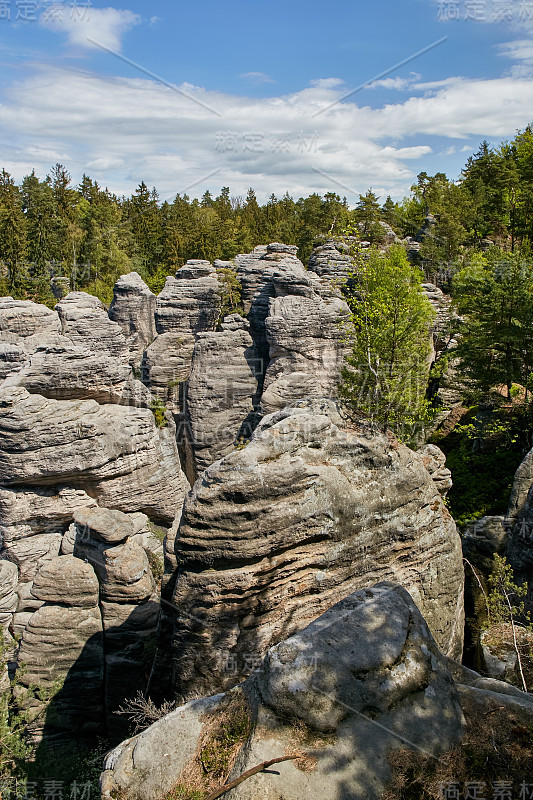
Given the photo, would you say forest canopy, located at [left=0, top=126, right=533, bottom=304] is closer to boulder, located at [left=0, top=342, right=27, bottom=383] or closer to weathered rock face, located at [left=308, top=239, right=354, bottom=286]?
weathered rock face, located at [left=308, top=239, right=354, bottom=286]

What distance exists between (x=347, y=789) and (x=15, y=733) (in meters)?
9.44

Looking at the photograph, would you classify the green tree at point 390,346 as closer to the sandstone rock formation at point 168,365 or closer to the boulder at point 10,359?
the boulder at point 10,359

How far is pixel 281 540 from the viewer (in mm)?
9523

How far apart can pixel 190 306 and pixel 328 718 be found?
31290 millimetres

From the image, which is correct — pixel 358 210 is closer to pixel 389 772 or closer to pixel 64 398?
pixel 64 398

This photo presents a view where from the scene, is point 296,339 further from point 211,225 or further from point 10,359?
point 211,225

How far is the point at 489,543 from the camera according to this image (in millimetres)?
15031

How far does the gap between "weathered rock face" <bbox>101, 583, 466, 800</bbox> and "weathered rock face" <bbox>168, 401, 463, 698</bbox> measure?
10.2 ft

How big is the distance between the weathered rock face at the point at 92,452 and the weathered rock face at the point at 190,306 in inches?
556

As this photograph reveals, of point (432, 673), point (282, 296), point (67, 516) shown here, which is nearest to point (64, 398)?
point (67, 516)

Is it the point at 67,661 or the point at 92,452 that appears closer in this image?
the point at 67,661

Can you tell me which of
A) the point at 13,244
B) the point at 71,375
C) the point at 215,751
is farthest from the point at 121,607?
the point at 13,244

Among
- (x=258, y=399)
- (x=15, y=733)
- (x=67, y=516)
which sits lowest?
(x=15, y=733)

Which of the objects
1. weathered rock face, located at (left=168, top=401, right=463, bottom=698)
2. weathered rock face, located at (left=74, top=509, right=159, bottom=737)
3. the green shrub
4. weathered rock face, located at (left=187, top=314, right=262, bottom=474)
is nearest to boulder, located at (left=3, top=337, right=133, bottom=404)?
weathered rock face, located at (left=74, top=509, right=159, bottom=737)
